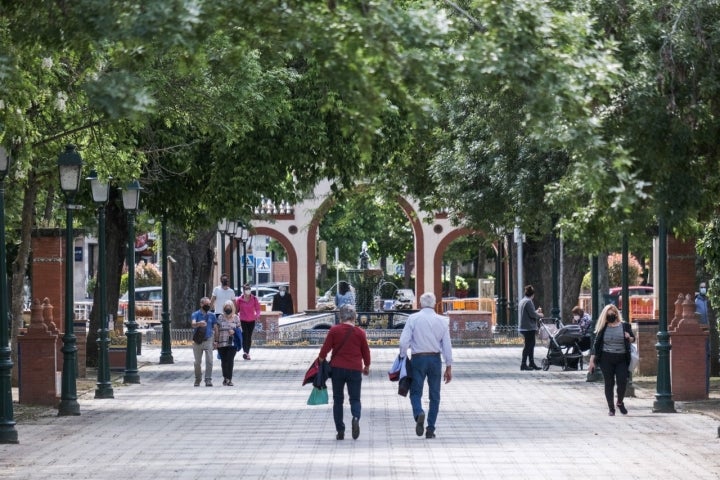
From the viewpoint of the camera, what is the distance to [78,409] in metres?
20.9

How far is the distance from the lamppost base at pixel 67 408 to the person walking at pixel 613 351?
267 inches

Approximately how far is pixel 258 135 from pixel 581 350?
7.19 m

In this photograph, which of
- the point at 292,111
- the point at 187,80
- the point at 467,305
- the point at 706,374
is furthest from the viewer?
Answer: the point at 467,305

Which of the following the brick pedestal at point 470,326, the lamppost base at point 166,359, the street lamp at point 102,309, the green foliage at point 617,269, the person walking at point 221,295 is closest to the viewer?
the street lamp at point 102,309

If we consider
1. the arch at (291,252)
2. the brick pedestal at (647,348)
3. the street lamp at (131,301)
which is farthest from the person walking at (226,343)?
the arch at (291,252)

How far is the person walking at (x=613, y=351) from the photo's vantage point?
66.3ft

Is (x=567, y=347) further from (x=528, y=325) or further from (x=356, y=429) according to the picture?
(x=356, y=429)

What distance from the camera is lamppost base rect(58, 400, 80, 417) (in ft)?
68.0

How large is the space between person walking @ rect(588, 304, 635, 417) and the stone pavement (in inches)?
12.7

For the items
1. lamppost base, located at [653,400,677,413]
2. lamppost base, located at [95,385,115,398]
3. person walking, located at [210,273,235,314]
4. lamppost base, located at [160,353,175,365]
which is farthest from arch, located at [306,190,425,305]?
lamppost base, located at [653,400,677,413]

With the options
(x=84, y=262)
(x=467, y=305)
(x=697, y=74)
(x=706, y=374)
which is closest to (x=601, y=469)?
(x=697, y=74)

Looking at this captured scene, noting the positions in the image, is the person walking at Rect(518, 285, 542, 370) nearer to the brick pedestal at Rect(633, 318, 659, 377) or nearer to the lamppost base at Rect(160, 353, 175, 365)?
the brick pedestal at Rect(633, 318, 659, 377)

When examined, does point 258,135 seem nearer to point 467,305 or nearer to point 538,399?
point 538,399

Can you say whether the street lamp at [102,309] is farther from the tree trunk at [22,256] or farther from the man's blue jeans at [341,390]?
the man's blue jeans at [341,390]
